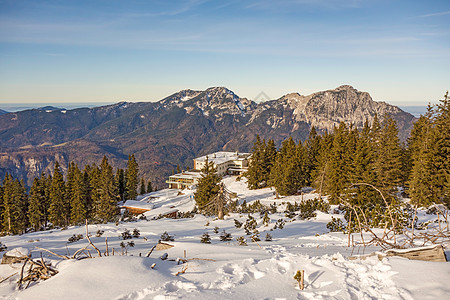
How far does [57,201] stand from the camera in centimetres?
4150

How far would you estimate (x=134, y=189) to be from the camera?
193ft

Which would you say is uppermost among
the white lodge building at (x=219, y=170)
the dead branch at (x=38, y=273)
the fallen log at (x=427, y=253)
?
the fallen log at (x=427, y=253)

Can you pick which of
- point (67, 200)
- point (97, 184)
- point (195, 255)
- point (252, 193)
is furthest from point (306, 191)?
point (195, 255)

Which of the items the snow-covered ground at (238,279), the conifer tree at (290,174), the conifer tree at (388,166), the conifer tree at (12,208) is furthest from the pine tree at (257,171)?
the snow-covered ground at (238,279)

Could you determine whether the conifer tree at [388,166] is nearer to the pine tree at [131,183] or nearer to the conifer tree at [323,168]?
the conifer tree at [323,168]

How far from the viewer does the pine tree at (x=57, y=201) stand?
41.2 metres

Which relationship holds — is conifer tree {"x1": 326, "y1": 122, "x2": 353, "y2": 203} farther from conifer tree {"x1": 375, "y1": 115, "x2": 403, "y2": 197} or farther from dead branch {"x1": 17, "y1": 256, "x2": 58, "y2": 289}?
dead branch {"x1": 17, "y1": 256, "x2": 58, "y2": 289}

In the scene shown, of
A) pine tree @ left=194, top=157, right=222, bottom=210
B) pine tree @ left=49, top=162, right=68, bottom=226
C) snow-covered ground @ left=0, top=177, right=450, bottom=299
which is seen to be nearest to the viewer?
snow-covered ground @ left=0, top=177, right=450, bottom=299

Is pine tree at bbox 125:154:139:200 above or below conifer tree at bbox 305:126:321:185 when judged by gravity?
below

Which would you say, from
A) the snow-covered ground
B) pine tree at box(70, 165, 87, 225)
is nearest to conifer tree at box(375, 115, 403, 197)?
the snow-covered ground

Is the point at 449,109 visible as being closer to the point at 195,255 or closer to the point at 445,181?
the point at 445,181

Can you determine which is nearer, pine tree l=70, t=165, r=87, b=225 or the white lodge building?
pine tree l=70, t=165, r=87, b=225

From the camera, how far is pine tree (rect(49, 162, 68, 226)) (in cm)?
4116

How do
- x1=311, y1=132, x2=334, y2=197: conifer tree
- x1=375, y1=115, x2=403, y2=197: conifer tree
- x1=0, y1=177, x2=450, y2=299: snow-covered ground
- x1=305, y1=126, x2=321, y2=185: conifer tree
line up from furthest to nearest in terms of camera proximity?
x1=305, y1=126, x2=321, y2=185: conifer tree → x1=311, y1=132, x2=334, y2=197: conifer tree → x1=375, y1=115, x2=403, y2=197: conifer tree → x1=0, y1=177, x2=450, y2=299: snow-covered ground
